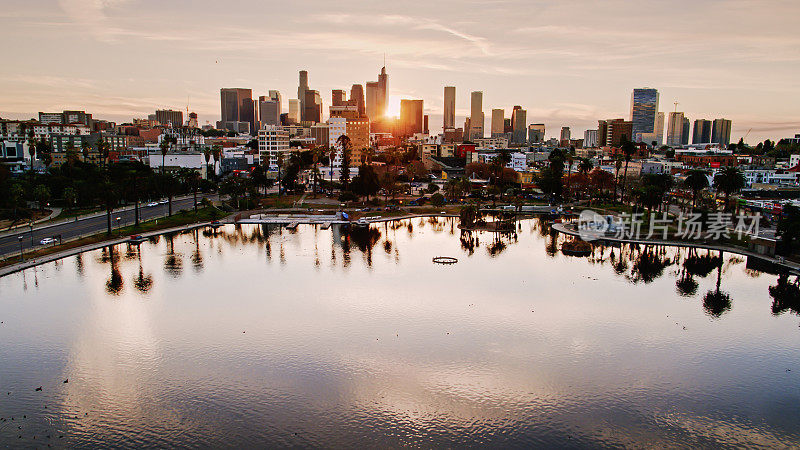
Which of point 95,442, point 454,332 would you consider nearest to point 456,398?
point 454,332

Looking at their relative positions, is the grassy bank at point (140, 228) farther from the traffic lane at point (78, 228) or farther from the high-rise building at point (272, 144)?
the high-rise building at point (272, 144)

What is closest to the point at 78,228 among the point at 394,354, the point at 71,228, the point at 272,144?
the point at 71,228

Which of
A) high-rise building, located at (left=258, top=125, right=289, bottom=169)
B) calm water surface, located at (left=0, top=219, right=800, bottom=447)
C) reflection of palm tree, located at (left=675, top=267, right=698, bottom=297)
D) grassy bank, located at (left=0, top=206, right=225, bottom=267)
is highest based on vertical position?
high-rise building, located at (left=258, top=125, right=289, bottom=169)

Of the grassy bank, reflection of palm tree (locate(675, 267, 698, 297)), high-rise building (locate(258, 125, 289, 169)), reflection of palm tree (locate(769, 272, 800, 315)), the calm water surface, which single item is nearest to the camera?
the calm water surface

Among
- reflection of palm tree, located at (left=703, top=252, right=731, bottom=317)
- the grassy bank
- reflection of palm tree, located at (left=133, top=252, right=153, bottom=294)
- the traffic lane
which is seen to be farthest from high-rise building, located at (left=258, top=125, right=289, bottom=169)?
reflection of palm tree, located at (left=703, top=252, right=731, bottom=317)

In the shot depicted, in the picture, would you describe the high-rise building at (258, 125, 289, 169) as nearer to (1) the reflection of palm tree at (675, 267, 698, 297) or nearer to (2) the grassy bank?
(2) the grassy bank

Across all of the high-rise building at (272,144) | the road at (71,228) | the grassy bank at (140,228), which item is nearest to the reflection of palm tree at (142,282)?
the grassy bank at (140,228)
